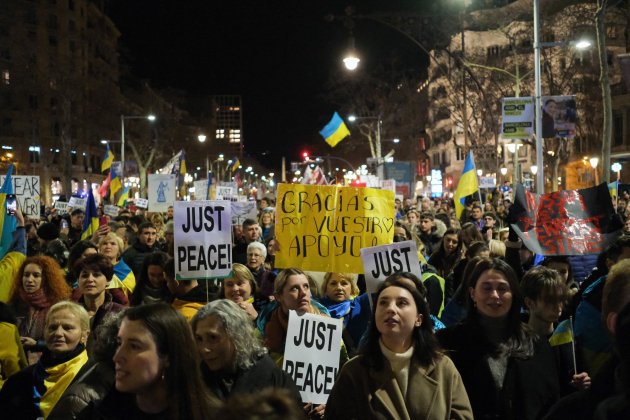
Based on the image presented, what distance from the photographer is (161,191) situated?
18.8 m

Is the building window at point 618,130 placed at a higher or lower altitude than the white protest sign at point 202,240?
higher

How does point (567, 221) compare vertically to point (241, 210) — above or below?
below

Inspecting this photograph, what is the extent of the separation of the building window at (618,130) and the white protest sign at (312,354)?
162ft

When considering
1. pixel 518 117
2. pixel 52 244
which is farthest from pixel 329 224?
pixel 518 117

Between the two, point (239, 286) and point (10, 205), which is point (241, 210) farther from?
point (239, 286)

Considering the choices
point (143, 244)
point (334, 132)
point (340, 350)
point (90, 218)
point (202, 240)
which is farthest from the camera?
point (334, 132)

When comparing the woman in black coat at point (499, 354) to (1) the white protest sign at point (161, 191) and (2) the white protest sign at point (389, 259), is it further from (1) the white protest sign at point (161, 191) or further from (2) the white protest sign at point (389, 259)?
(1) the white protest sign at point (161, 191)

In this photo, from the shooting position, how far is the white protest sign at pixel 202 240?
6777mm

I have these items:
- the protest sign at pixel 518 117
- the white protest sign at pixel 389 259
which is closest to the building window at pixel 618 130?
the protest sign at pixel 518 117

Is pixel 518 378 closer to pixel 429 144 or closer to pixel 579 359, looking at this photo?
pixel 579 359

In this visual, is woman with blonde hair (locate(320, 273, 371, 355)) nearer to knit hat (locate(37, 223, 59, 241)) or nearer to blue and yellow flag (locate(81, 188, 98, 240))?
knit hat (locate(37, 223, 59, 241))

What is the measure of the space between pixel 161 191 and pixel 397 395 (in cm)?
1586

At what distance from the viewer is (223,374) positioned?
3.79m

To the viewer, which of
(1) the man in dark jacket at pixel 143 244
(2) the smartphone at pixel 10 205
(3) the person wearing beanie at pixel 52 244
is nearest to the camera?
(2) the smartphone at pixel 10 205
